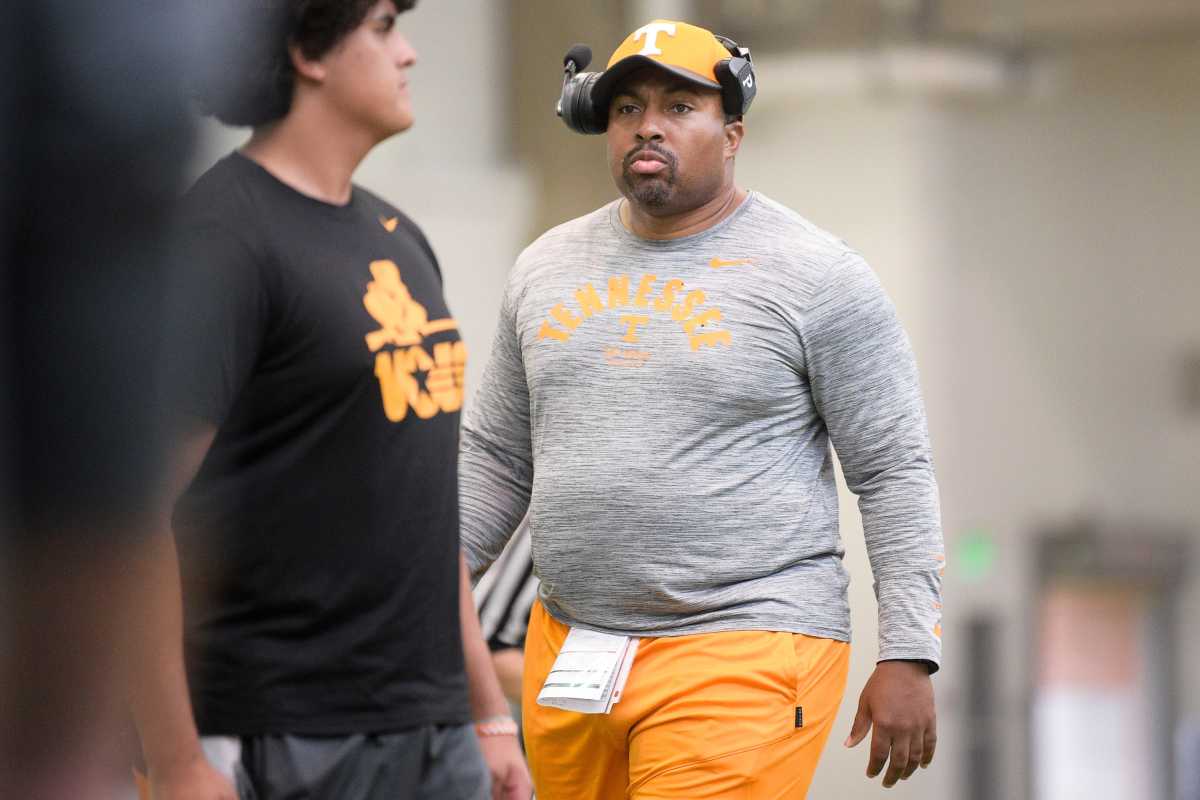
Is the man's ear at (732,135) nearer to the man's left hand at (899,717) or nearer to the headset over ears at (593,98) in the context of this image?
the headset over ears at (593,98)

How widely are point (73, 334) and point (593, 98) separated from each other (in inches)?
91.9

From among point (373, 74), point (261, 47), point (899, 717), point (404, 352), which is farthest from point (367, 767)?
point (899, 717)

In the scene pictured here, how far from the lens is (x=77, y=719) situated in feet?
2.78

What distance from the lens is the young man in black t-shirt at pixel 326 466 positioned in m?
1.92

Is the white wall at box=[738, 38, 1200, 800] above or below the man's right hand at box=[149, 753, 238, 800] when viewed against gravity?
above

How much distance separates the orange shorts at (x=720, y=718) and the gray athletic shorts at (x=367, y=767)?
762 millimetres

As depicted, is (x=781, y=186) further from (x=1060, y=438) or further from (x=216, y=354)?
(x=216, y=354)

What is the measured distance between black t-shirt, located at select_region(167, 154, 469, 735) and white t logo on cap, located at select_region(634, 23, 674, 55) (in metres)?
1.11

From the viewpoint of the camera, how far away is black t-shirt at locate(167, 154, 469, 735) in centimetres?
Result: 192

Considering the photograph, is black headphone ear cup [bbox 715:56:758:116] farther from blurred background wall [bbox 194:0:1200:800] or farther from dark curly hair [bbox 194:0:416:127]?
blurred background wall [bbox 194:0:1200:800]

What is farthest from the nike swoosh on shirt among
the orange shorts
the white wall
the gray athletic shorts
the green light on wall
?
the green light on wall

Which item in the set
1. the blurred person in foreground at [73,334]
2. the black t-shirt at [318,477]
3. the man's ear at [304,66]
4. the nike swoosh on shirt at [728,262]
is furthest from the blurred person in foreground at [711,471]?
the blurred person in foreground at [73,334]

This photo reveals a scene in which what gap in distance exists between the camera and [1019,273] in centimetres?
803

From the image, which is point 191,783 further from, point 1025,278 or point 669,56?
point 1025,278
